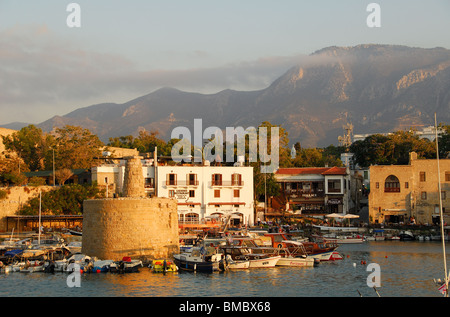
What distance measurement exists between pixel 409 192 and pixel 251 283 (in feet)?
127

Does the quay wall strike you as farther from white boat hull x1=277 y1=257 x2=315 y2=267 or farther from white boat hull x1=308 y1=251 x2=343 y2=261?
white boat hull x1=308 y1=251 x2=343 y2=261

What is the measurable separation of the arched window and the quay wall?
36.7 metres

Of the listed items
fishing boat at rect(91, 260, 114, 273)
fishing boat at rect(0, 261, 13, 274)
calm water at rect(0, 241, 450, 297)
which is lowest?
calm water at rect(0, 241, 450, 297)

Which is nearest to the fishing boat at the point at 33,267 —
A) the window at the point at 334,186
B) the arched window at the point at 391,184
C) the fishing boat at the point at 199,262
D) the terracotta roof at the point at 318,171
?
the fishing boat at the point at 199,262

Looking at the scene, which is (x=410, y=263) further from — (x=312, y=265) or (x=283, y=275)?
(x=283, y=275)

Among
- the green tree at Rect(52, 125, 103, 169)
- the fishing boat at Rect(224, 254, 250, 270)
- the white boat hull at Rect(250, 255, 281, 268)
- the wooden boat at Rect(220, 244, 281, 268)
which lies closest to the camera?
the fishing boat at Rect(224, 254, 250, 270)

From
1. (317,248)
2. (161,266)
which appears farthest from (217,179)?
(161,266)

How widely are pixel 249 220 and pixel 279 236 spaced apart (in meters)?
15.4

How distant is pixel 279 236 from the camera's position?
168 ft

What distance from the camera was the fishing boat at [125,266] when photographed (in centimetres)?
3778


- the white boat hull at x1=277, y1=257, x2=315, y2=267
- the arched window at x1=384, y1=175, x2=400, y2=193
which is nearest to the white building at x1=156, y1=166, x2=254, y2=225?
the arched window at x1=384, y1=175, x2=400, y2=193

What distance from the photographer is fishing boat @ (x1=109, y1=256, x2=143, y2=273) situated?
37.8 meters

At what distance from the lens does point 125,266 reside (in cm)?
3781
